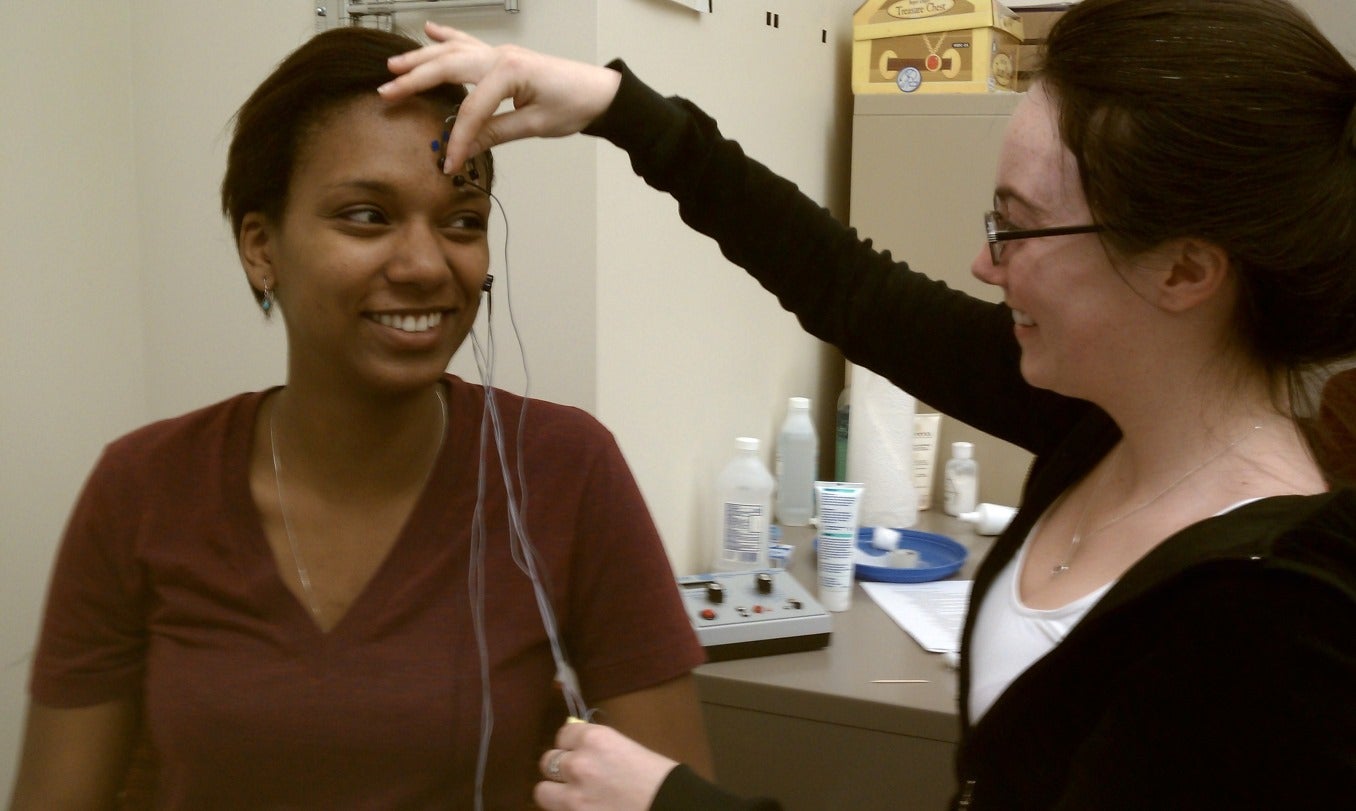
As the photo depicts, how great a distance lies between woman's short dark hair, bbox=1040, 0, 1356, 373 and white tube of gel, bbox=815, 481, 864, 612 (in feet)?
3.12

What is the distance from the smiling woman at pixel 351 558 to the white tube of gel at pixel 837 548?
0.62 m

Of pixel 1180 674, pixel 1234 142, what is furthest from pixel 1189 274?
pixel 1180 674

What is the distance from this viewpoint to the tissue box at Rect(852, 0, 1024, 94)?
2.38 meters

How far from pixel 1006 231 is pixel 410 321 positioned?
22.1 inches

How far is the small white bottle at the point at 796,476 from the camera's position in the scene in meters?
2.17

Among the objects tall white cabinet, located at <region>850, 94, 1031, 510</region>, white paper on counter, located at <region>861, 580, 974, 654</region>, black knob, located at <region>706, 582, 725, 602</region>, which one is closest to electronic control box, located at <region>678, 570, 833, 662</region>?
black knob, located at <region>706, 582, 725, 602</region>

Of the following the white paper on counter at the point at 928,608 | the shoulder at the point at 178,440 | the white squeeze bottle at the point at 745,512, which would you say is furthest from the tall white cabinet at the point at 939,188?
the shoulder at the point at 178,440

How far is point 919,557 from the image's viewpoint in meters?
2.00

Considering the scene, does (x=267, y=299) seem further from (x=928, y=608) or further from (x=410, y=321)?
(x=928, y=608)

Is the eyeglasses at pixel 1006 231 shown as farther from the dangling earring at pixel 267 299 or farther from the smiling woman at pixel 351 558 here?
the dangling earring at pixel 267 299

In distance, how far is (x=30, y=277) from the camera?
1449 millimetres

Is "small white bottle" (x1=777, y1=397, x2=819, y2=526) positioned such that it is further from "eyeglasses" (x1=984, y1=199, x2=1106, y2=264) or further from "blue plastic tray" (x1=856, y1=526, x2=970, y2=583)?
"eyeglasses" (x1=984, y1=199, x2=1106, y2=264)

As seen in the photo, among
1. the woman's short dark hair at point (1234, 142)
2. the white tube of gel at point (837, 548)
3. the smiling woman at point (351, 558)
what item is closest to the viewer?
the woman's short dark hair at point (1234, 142)

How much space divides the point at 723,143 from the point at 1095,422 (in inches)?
19.2
